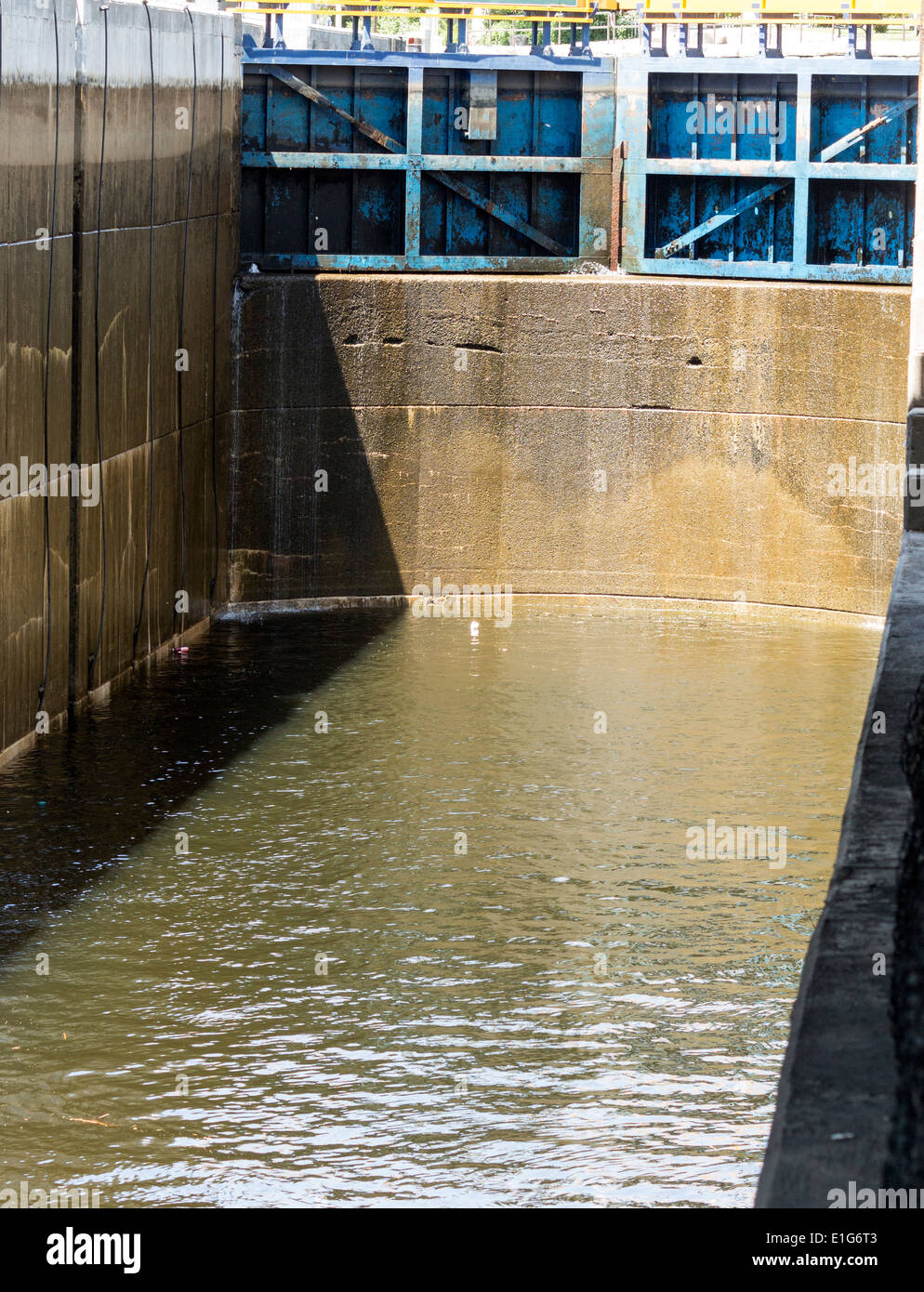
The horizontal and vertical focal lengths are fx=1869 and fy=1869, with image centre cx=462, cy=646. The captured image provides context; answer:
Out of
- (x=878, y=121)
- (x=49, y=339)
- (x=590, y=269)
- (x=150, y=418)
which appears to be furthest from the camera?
(x=590, y=269)

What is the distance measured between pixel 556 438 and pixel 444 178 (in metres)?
2.60

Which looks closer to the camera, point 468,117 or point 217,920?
point 217,920

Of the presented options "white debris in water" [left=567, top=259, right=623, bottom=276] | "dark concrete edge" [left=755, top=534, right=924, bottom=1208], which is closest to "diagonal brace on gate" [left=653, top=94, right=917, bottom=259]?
"white debris in water" [left=567, top=259, right=623, bottom=276]

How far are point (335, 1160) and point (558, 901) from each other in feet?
9.70

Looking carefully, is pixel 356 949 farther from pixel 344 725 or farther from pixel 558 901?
pixel 344 725

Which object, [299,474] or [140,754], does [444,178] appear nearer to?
[299,474]

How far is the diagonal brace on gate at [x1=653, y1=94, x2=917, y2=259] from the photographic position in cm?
1667

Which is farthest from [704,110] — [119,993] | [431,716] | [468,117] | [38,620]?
[119,993]

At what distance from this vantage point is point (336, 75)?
1692 cm

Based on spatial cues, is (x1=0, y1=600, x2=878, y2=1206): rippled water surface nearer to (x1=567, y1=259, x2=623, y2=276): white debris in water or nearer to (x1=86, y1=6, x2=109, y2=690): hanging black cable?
(x1=86, y1=6, x2=109, y2=690): hanging black cable

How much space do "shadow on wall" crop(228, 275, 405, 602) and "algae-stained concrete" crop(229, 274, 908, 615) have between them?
18 mm

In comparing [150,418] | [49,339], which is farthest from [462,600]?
[49,339]

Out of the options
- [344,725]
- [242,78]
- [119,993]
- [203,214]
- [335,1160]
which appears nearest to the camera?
[335,1160]

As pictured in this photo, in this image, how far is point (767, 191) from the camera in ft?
55.9
